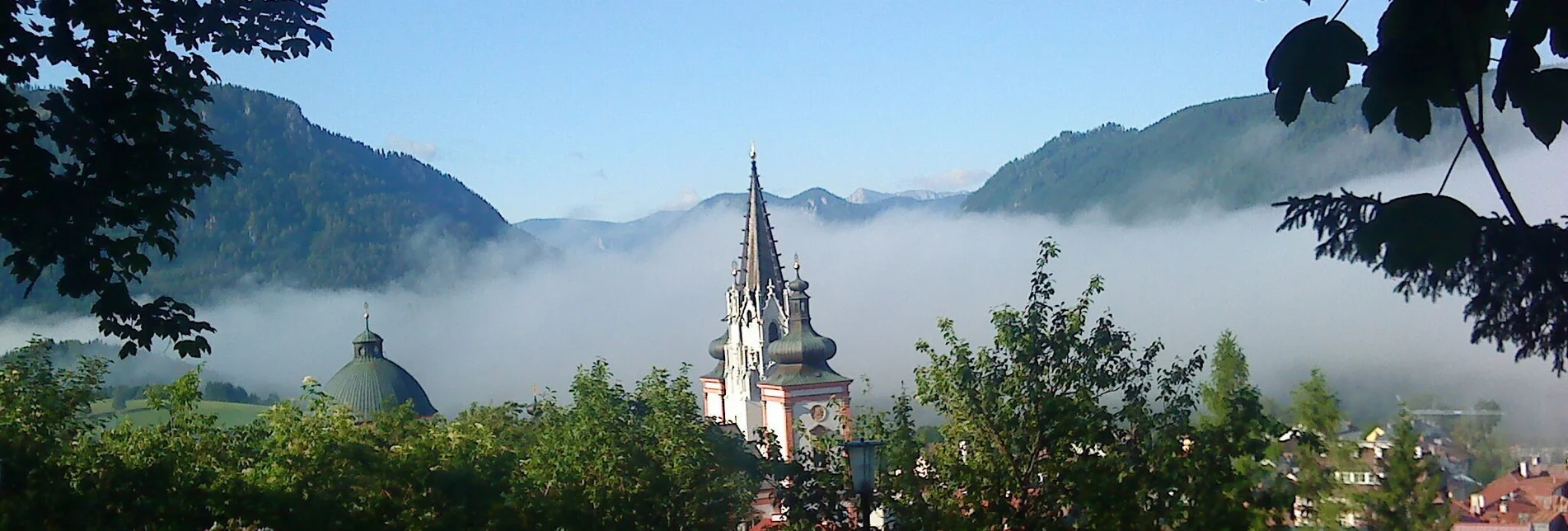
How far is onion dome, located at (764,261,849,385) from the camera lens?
5266 cm

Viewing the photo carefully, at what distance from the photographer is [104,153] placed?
758cm

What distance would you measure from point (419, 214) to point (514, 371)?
4509 centimetres

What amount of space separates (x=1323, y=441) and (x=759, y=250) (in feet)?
114

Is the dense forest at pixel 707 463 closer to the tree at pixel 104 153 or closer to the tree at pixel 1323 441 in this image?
the tree at pixel 104 153

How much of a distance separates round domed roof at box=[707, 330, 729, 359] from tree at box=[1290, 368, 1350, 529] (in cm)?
3409

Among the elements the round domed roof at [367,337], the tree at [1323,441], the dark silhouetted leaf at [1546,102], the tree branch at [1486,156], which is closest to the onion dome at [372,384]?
the round domed roof at [367,337]

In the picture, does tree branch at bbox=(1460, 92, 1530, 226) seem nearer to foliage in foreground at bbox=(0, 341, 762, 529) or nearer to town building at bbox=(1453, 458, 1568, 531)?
foliage in foreground at bbox=(0, 341, 762, 529)

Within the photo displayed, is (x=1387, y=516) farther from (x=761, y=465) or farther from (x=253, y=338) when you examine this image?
(x=253, y=338)

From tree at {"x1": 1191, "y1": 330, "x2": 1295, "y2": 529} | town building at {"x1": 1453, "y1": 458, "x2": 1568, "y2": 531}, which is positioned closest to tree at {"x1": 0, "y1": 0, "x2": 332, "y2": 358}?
tree at {"x1": 1191, "y1": 330, "x2": 1295, "y2": 529}

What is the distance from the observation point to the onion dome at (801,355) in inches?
2073

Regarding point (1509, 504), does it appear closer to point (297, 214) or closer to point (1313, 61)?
point (1313, 61)

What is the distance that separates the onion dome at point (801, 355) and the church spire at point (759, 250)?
235 cm

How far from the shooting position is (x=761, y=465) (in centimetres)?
1414

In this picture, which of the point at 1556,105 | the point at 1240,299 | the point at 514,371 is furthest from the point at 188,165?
the point at 514,371
